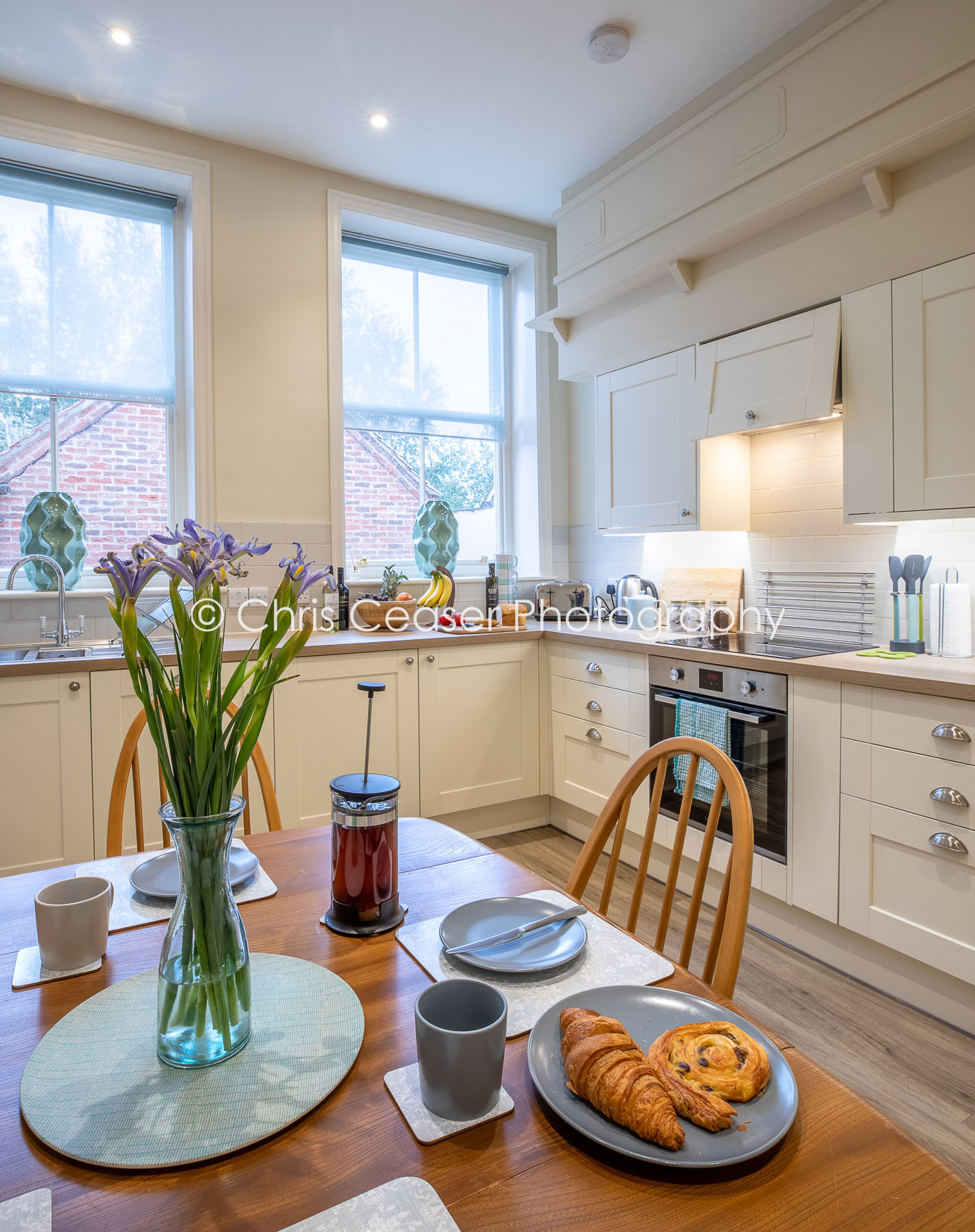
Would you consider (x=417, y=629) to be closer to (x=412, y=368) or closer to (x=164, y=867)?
(x=412, y=368)

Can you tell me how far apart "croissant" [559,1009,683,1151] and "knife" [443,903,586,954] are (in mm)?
206

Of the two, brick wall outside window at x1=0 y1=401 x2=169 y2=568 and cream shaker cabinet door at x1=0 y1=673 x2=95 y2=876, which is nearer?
cream shaker cabinet door at x1=0 y1=673 x2=95 y2=876

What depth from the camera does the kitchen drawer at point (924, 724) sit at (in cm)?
186

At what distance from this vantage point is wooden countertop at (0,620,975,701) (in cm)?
196

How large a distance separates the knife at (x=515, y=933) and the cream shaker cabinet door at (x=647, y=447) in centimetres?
224

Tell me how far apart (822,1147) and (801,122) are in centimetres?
277

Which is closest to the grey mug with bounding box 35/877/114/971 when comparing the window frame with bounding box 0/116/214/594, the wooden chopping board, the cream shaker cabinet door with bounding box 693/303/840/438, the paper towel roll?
the paper towel roll

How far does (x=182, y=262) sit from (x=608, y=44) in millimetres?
1935

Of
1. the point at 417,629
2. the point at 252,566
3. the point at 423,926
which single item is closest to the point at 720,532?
the point at 417,629

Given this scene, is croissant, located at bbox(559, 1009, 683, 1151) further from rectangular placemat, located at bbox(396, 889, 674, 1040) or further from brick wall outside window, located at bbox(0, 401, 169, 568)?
brick wall outside window, located at bbox(0, 401, 169, 568)

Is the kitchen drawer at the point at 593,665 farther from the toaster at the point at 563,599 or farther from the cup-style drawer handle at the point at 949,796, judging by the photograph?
the cup-style drawer handle at the point at 949,796

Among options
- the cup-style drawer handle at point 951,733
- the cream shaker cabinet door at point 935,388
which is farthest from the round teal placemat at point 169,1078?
the cream shaker cabinet door at point 935,388

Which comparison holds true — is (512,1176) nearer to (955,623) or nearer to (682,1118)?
(682,1118)

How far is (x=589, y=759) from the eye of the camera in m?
3.16
